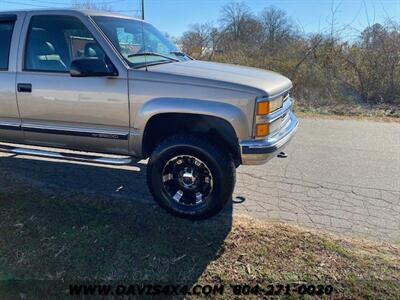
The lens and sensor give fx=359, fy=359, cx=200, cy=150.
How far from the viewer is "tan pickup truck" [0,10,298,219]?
3330 mm

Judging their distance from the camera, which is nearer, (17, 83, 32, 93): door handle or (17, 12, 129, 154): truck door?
(17, 12, 129, 154): truck door

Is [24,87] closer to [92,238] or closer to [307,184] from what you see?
[92,238]

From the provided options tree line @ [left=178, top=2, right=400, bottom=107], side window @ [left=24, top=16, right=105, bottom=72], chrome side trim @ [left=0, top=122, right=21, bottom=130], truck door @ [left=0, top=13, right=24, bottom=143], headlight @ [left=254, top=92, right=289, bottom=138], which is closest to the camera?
headlight @ [left=254, top=92, right=289, bottom=138]

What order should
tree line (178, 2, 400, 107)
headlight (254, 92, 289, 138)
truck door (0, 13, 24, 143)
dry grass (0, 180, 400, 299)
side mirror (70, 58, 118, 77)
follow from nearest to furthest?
1. dry grass (0, 180, 400, 299)
2. headlight (254, 92, 289, 138)
3. side mirror (70, 58, 118, 77)
4. truck door (0, 13, 24, 143)
5. tree line (178, 2, 400, 107)

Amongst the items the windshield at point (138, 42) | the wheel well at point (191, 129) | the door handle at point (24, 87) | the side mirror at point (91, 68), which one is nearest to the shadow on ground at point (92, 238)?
the wheel well at point (191, 129)

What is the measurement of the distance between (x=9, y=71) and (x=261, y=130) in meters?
2.88

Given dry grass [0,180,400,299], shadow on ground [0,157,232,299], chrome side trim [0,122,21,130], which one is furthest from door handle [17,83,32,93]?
dry grass [0,180,400,299]

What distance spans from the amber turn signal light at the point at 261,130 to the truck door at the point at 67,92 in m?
1.31

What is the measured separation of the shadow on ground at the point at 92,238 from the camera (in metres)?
2.68

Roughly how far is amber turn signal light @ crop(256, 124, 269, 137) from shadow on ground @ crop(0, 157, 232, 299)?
0.93 meters

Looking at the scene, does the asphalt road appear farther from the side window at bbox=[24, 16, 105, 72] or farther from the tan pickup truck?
the side window at bbox=[24, 16, 105, 72]

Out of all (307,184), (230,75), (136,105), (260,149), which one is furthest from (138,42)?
(307,184)

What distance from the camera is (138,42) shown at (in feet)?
13.4

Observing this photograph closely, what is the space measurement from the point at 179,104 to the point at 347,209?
217 centimetres
